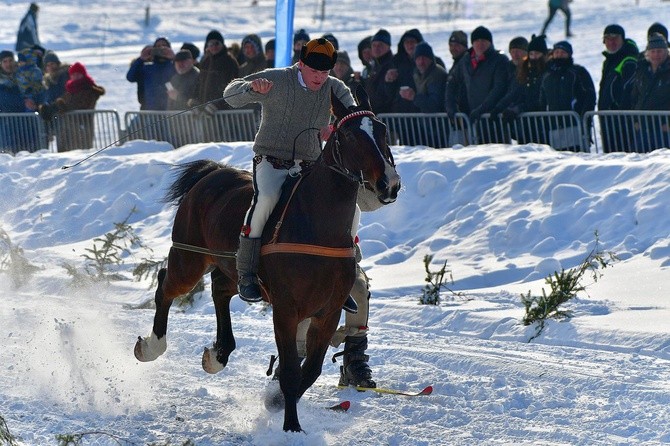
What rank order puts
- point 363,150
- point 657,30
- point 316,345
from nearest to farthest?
1. point 363,150
2. point 316,345
3. point 657,30

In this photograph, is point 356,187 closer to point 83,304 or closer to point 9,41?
point 83,304

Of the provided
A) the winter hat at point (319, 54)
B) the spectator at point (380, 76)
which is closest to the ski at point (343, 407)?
A: the winter hat at point (319, 54)

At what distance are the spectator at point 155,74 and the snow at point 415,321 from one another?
710 mm

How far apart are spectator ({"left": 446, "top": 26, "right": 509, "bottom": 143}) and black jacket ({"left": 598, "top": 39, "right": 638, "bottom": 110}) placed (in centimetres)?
110

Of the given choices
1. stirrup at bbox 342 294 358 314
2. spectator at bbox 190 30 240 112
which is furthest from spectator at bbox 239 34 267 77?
stirrup at bbox 342 294 358 314

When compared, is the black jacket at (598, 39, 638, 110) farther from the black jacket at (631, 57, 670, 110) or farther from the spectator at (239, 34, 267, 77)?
the spectator at (239, 34, 267, 77)

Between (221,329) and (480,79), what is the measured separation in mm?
6029

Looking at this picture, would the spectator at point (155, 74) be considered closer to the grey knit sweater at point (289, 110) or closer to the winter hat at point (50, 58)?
the winter hat at point (50, 58)

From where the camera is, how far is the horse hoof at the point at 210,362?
27.7 ft

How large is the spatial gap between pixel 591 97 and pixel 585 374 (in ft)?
19.1

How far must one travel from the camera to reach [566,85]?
13.2 m

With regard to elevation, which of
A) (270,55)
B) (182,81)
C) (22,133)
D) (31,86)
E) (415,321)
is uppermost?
(270,55)

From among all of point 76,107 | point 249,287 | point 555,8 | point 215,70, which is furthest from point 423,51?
point 555,8

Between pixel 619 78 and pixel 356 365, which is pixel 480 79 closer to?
pixel 619 78
